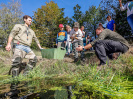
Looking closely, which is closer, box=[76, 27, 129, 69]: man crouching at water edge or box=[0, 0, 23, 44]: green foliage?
box=[76, 27, 129, 69]: man crouching at water edge

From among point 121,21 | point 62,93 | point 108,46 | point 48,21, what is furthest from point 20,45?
point 48,21

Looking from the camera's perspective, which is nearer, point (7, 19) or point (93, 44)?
point (93, 44)

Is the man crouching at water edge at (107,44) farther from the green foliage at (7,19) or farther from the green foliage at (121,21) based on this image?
the green foliage at (7,19)

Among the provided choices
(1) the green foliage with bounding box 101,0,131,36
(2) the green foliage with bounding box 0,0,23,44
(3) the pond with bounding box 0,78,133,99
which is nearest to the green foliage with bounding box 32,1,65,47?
(2) the green foliage with bounding box 0,0,23,44

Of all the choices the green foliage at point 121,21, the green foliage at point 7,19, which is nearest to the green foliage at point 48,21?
the green foliage at point 7,19

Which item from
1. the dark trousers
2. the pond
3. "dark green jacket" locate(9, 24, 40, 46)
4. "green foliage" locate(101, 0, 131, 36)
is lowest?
the pond

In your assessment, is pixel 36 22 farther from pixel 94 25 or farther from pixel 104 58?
pixel 104 58

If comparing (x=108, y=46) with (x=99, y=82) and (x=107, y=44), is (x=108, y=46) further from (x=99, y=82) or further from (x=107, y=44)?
(x=99, y=82)

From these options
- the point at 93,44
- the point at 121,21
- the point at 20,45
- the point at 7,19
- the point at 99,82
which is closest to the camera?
the point at 99,82

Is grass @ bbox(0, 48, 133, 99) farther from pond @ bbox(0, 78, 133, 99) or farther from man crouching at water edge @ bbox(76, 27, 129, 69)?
man crouching at water edge @ bbox(76, 27, 129, 69)

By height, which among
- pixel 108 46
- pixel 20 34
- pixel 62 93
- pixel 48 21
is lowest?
pixel 62 93

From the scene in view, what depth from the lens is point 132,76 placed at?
1762 millimetres

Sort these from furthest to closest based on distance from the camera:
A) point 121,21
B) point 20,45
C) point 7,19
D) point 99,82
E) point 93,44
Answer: point 7,19, point 121,21, point 20,45, point 93,44, point 99,82

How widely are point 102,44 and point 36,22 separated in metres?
13.9
